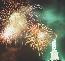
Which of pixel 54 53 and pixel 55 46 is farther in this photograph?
pixel 54 53

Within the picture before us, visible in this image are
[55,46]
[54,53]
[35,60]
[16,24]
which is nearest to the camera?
[16,24]

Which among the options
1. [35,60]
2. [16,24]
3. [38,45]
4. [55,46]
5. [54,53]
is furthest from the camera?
[54,53]

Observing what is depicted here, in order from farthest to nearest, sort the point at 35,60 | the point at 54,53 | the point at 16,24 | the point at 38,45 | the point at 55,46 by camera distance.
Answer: the point at 54,53 < the point at 55,46 < the point at 35,60 < the point at 38,45 < the point at 16,24

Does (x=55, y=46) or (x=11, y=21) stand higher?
(x=55, y=46)

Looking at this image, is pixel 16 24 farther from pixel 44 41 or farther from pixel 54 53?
pixel 54 53

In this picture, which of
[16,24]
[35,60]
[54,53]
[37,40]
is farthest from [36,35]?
[54,53]

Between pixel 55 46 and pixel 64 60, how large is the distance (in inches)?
92.2

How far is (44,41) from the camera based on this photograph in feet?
68.8

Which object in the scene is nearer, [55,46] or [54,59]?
[55,46]

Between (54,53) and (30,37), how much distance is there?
44.2 feet

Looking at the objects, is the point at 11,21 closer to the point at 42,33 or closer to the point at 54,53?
the point at 42,33

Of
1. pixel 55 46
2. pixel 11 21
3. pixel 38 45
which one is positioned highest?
pixel 55 46

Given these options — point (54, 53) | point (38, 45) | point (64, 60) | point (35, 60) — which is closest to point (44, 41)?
point (38, 45)

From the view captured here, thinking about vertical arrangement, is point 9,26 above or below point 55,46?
below
